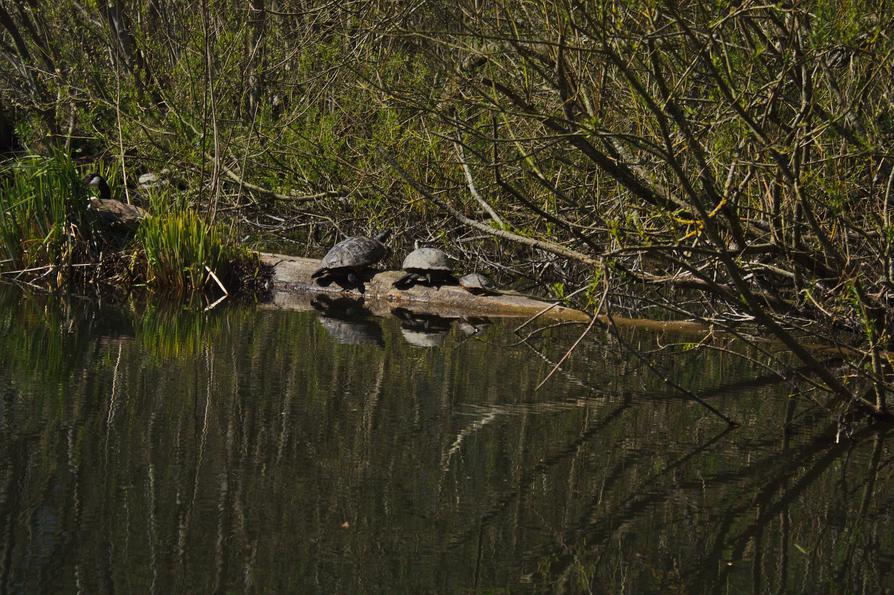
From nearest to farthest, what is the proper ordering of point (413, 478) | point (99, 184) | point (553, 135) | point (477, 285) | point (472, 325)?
point (413, 478), point (553, 135), point (472, 325), point (477, 285), point (99, 184)

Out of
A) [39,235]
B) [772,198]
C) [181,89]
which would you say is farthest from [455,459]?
[181,89]

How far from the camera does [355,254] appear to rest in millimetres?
11445

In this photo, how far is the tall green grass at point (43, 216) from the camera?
35.6 ft

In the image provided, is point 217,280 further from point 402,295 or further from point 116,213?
point 402,295

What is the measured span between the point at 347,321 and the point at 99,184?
3.94 metres

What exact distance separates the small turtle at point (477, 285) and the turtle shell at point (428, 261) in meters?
0.24

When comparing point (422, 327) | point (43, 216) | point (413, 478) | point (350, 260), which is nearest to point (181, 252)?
point (43, 216)

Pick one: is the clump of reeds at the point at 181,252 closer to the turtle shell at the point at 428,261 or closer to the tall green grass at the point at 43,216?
the tall green grass at the point at 43,216

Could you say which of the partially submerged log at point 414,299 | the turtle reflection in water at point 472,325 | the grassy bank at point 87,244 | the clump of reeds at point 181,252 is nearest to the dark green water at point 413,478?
the turtle reflection in water at point 472,325

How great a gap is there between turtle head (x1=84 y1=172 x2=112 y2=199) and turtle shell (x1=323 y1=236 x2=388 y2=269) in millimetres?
2551

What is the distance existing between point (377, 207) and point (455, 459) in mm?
7951

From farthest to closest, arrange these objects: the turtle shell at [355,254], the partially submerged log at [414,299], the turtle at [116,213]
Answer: the turtle at [116,213] < the turtle shell at [355,254] < the partially submerged log at [414,299]

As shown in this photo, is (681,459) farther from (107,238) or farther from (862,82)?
(107,238)

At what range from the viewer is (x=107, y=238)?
11500mm
